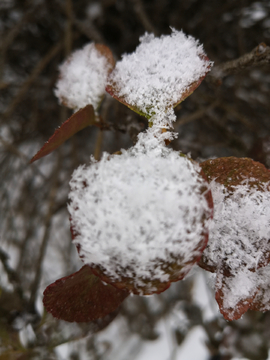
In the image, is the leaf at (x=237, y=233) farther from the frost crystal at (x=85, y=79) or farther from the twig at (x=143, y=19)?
the twig at (x=143, y=19)

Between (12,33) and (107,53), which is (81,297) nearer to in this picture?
(107,53)

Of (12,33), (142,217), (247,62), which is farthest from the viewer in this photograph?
(12,33)

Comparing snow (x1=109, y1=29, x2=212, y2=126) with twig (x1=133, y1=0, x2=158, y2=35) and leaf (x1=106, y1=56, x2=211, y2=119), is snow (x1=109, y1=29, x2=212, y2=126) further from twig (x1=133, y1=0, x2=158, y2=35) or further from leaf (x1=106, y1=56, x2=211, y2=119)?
twig (x1=133, y1=0, x2=158, y2=35)

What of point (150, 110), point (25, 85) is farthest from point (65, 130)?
point (25, 85)

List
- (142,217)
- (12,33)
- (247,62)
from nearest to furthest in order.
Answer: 1. (142,217)
2. (247,62)
3. (12,33)

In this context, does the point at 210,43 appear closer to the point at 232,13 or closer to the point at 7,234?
the point at 232,13

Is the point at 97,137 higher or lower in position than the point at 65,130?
higher

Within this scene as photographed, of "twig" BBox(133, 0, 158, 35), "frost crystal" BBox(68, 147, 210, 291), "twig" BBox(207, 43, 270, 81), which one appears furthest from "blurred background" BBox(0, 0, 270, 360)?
"frost crystal" BBox(68, 147, 210, 291)
